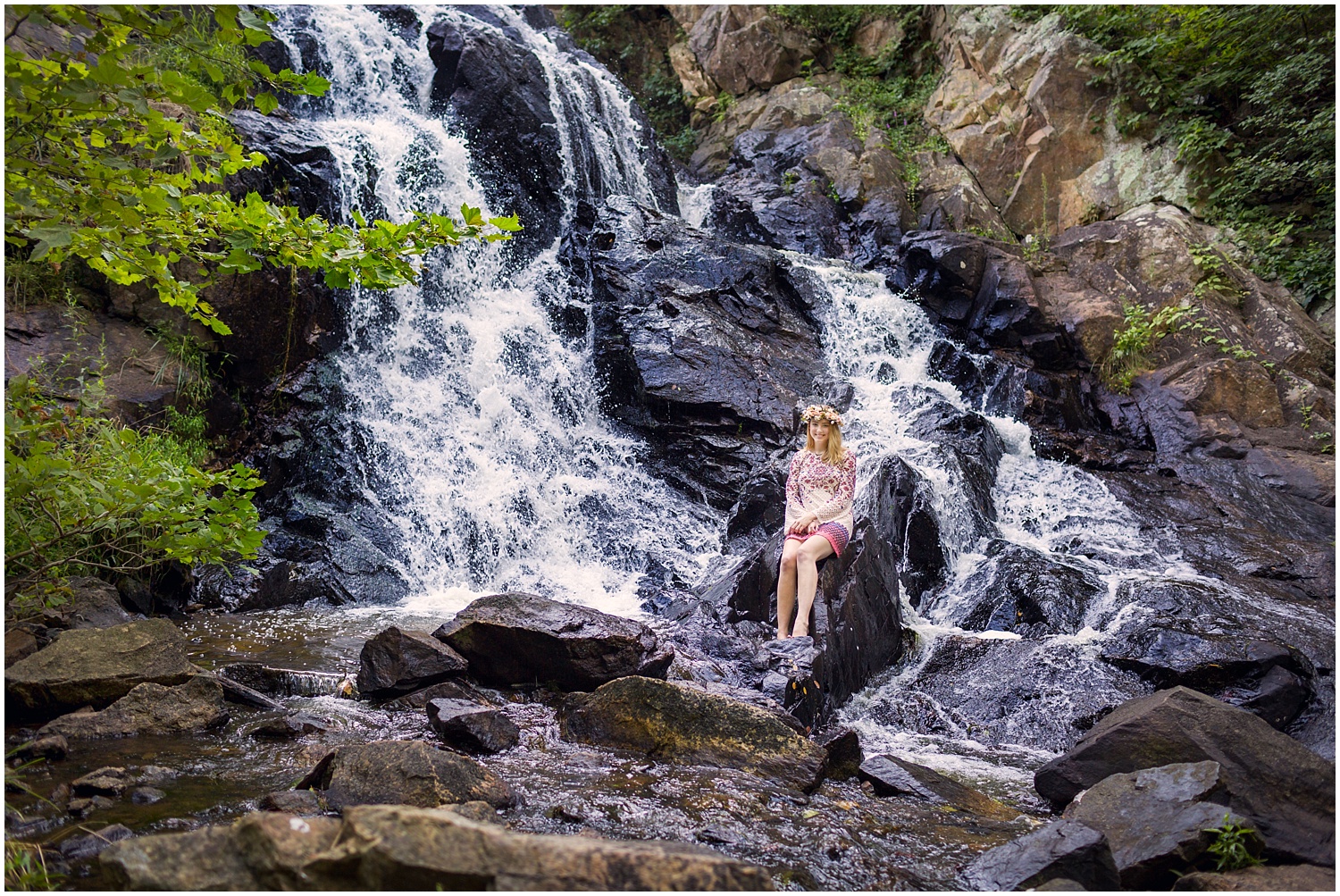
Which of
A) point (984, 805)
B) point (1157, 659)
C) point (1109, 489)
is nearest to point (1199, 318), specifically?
point (1109, 489)

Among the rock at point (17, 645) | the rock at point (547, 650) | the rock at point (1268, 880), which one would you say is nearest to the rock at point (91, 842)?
the rock at point (17, 645)

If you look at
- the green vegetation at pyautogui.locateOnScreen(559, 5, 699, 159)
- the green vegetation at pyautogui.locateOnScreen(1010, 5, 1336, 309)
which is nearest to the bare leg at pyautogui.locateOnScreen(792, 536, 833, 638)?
the green vegetation at pyautogui.locateOnScreen(1010, 5, 1336, 309)

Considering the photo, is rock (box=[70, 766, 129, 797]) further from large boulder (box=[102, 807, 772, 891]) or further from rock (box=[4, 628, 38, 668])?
rock (box=[4, 628, 38, 668])

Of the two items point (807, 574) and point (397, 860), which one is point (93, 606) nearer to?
point (397, 860)

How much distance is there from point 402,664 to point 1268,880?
15.3 feet

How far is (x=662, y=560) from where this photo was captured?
9.95 m

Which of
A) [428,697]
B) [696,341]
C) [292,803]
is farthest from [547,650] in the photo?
[696,341]

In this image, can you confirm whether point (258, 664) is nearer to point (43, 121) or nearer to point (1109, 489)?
point (43, 121)

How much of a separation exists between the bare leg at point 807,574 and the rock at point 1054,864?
265 cm

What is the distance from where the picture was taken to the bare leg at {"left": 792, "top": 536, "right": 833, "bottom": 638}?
604cm

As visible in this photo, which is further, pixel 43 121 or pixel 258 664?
pixel 258 664

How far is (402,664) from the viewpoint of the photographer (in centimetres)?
515

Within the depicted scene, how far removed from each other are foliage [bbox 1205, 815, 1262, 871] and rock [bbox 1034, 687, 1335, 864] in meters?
0.21

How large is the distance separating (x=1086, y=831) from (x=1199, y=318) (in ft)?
40.8
